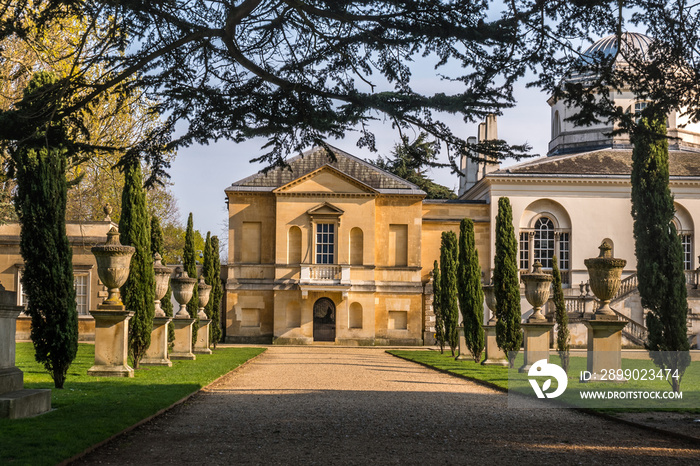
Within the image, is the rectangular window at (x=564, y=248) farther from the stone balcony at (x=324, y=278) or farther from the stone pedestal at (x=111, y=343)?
the stone pedestal at (x=111, y=343)

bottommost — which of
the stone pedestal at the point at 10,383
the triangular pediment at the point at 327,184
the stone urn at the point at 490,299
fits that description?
the stone pedestal at the point at 10,383

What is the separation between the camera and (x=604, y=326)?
1468cm

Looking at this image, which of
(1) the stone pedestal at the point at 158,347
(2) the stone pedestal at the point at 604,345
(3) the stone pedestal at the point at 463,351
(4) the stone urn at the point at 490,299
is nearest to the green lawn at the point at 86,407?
(1) the stone pedestal at the point at 158,347

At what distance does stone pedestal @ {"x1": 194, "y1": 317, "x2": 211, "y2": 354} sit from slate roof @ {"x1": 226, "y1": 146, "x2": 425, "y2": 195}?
14367 mm

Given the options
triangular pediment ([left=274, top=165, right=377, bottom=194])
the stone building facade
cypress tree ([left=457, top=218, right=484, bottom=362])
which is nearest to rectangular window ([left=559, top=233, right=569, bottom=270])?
the stone building facade

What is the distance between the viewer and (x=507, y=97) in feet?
23.8

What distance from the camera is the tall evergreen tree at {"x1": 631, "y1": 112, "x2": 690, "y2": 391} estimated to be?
15297 millimetres

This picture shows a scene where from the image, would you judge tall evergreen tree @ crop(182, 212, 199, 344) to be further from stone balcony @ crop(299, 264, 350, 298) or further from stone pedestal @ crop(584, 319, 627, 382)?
stone pedestal @ crop(584, 319, 627, 382)

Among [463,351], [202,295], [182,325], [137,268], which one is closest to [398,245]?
[202,295]

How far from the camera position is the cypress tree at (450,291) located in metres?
28.5

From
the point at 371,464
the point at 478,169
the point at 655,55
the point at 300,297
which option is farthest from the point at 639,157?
the point at 478,169

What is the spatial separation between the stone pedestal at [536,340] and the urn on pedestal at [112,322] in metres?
8.81

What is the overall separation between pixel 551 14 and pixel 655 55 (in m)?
1.62

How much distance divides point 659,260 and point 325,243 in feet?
87.5
